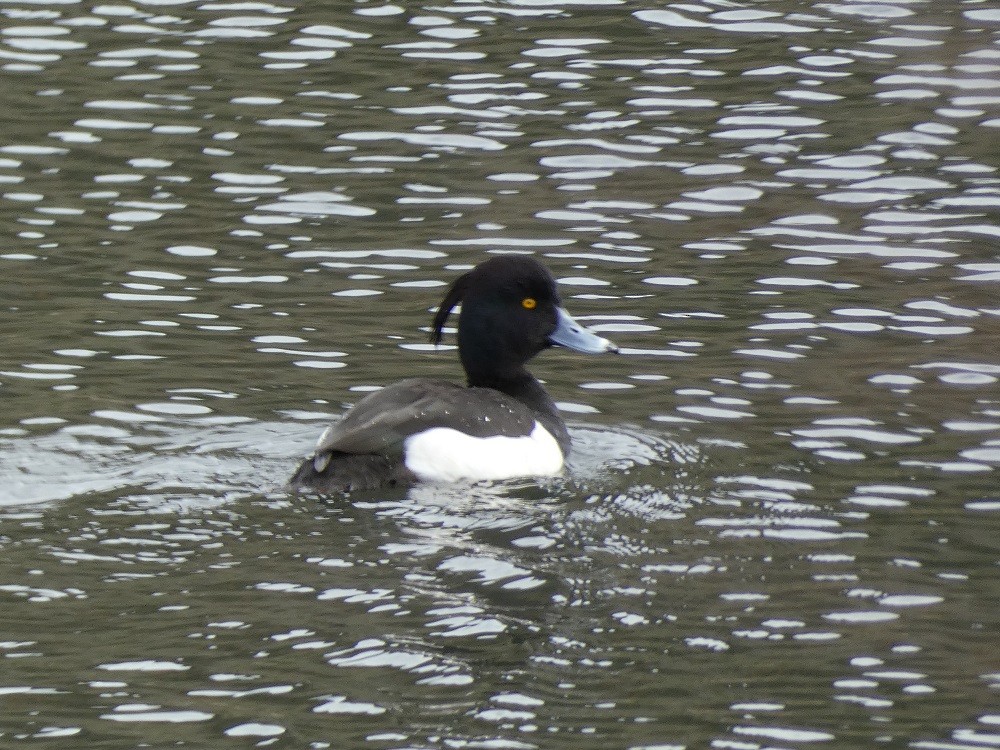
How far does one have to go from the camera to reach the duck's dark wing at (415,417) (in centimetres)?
812

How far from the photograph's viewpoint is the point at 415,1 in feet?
50.7

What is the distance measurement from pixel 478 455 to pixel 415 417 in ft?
1.10

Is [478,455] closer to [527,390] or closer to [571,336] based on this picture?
[527,390]

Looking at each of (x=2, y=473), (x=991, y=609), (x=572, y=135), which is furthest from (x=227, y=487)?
(x=572, y=135)

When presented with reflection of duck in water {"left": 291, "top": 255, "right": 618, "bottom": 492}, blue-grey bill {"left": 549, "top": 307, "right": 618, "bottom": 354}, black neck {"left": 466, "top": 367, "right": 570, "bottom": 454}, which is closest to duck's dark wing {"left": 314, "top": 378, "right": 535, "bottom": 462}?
reflection of duck in water {"left": 291, "top": 255, "right": 618, "bottom": 492}

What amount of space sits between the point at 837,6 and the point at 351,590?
31.3 feet

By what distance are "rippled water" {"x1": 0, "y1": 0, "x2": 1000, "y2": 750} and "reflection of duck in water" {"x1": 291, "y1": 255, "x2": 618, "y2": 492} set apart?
0.17 meters

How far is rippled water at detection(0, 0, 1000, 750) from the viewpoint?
20.4 ft

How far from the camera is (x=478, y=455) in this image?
8.35 metres

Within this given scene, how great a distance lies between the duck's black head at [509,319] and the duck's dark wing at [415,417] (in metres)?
0.51

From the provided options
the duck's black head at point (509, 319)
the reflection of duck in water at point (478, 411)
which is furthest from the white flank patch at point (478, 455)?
the duck's black head at point (509, 319)

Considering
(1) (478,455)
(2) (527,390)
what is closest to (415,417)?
(1) (478,455)

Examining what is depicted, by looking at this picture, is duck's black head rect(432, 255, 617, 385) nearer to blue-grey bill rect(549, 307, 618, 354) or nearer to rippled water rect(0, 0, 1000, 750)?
blue-grey bill rect(549, 307, 618, 354)

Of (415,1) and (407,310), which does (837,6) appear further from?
(407,310)
